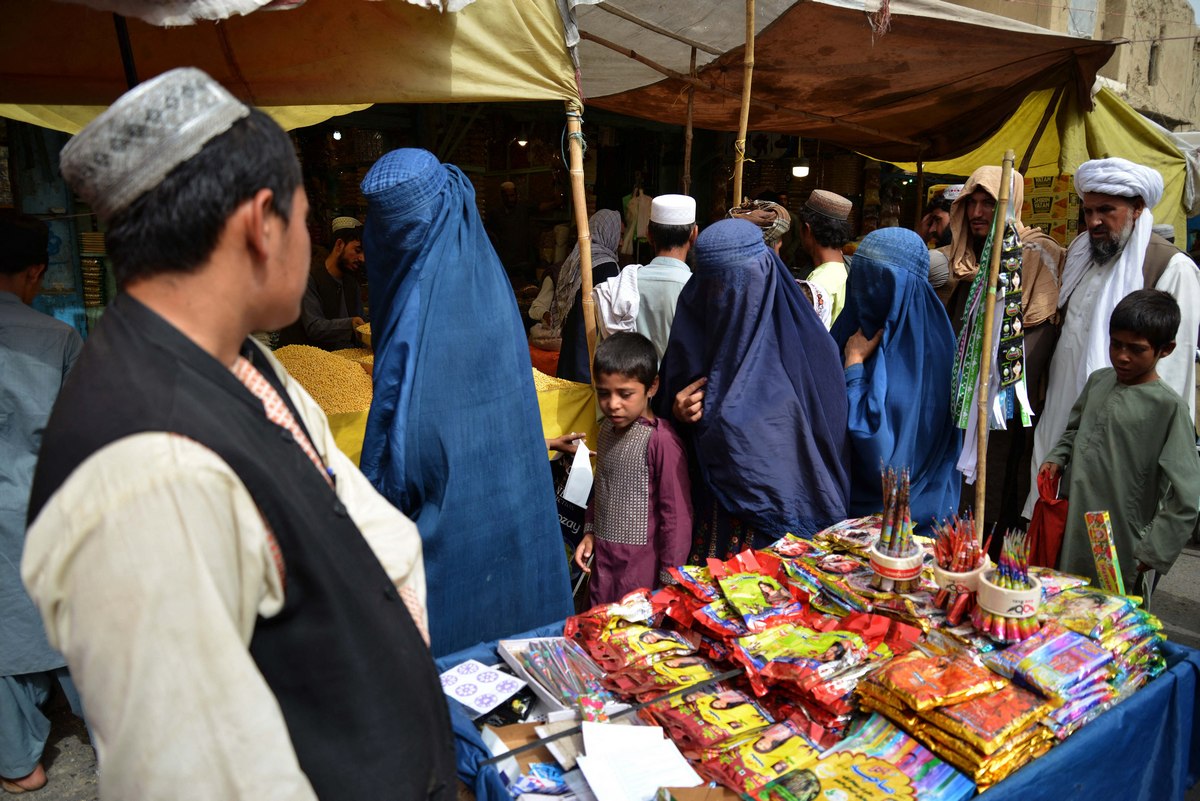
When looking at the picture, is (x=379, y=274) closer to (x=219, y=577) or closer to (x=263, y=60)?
(x=263, y=60)

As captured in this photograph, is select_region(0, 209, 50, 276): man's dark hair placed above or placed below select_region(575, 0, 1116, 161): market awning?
below

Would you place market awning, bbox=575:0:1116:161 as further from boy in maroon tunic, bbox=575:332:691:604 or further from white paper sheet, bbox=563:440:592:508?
white paper sheet, bbox=563:440:592:508

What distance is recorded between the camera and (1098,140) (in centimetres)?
521

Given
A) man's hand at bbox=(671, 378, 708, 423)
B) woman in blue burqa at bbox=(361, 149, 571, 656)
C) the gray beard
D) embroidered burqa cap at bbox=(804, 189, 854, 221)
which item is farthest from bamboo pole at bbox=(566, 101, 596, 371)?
the gray beard

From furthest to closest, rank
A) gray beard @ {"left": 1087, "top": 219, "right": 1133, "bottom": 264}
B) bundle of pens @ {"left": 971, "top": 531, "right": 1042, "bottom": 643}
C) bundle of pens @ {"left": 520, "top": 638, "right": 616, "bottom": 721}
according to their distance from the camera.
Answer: gray beard @ {"left": 1087, "top": 219, "right": 1133, "bottom": 264}, bundle of pens @ {"left": 971, "top": 531, "right": 1042, "bottom": 643}, bundle of pens @ {"left": 520, "top": 638, "right": 616, "bottom": 721}

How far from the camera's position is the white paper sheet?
2.83m

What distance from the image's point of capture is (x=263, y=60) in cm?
299

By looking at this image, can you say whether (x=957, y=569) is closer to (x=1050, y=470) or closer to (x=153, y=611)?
(x=1050, y=470)

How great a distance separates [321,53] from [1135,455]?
3354 millimetres

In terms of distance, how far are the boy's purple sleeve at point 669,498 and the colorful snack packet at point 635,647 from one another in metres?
0.54

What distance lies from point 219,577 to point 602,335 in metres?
2.75

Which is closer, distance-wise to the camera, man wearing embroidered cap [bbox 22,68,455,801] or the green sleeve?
man wearing embroidered cap [bbox 22,68,455,801]

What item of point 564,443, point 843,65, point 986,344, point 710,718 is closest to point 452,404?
point 564,443

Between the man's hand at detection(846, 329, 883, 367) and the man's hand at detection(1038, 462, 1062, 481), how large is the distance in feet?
3.18
